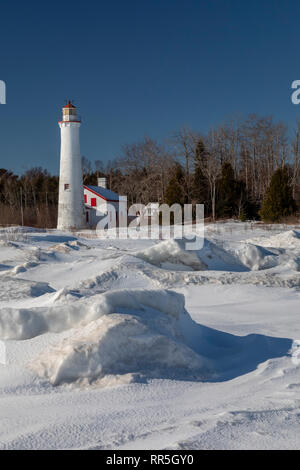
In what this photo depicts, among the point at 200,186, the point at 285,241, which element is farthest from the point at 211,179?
the point at 285,241

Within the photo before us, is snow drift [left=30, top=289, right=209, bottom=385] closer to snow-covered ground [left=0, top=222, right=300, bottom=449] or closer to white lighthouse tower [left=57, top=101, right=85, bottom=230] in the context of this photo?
snow-covered ground [left=0, top=222, right=300, bottom=449]

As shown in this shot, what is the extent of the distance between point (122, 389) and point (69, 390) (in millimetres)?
372

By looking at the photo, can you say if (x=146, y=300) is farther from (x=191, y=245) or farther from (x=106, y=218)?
(x=106, y=218)

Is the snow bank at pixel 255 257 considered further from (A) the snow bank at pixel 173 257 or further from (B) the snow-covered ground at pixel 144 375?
(B) the snow-covered ground at pixel 144 375

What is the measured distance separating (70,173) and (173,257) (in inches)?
802

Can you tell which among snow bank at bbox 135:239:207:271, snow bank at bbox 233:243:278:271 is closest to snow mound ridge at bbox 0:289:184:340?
snow bank at bbox 135:239:207:271

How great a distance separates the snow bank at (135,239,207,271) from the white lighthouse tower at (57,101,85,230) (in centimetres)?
1918

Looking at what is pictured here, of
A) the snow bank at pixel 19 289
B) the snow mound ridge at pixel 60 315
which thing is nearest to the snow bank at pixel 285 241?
the snow bank at pixel 19 289

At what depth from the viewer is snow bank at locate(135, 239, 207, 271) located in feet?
31.0

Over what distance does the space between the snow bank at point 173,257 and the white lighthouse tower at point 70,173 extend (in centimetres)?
1918

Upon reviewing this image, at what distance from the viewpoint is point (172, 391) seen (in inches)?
134

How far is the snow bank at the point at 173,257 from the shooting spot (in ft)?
31.0

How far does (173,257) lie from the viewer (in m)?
9.57

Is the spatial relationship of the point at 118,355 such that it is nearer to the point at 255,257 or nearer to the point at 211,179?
the point at 255,257
